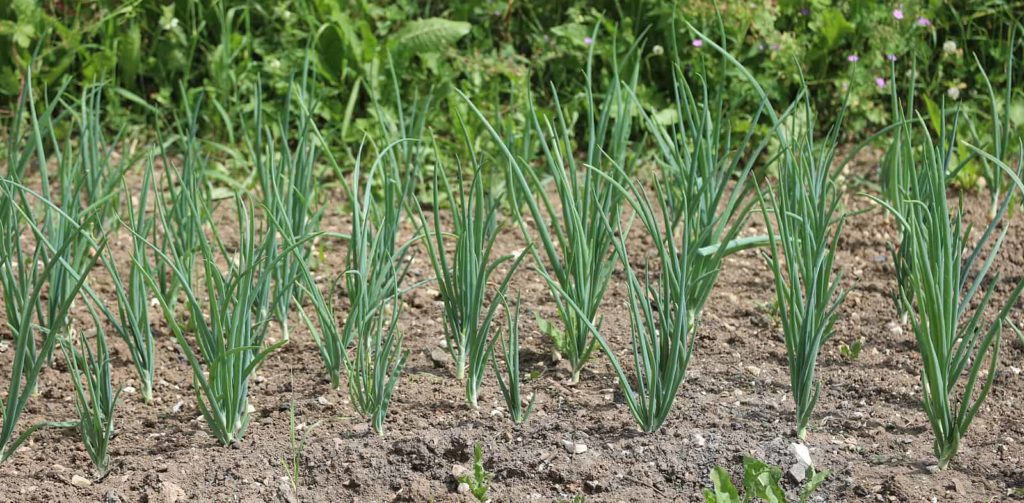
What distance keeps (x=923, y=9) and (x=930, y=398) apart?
234 cm

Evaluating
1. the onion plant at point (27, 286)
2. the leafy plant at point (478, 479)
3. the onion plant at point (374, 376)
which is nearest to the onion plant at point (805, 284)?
the leafy plant at point (478, 479)

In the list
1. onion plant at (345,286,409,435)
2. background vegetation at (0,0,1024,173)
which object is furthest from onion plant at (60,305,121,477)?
background vegetation at (0,0,1024,173)

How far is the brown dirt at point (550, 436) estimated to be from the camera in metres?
2.18

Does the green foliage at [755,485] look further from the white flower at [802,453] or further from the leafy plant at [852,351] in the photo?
the leafy plant at [852,351]

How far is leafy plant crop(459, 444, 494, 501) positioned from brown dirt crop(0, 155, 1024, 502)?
26 millimetres

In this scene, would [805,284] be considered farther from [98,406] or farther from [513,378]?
[98,406]

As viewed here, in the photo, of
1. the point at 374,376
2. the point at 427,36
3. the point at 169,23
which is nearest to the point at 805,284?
the point at 374,376

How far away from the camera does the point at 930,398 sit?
7.32 feet

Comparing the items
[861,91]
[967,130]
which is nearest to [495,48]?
[861,91]

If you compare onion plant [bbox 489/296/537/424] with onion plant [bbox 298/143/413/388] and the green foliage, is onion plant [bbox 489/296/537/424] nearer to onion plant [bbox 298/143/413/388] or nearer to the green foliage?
onion plant [bbox 298/143/413/388]

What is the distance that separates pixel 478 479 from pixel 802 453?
1.99 feet

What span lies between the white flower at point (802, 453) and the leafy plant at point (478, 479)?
57cm

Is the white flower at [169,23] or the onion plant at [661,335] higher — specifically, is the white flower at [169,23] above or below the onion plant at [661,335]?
above

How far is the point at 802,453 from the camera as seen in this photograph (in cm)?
224
